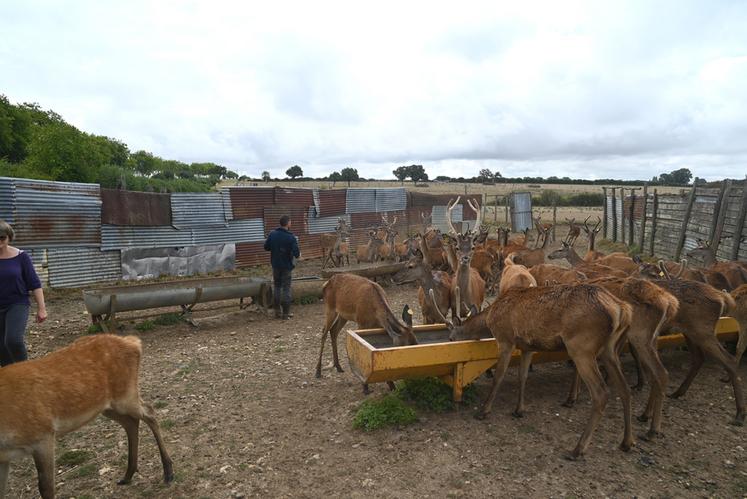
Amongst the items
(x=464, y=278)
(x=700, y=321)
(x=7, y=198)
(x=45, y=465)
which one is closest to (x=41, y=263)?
(x=7, y=198)

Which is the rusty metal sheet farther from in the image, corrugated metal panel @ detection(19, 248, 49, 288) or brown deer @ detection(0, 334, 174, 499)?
brown deer @ detection(0, 334, 174, 499)

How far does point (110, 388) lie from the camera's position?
4273 millimetres

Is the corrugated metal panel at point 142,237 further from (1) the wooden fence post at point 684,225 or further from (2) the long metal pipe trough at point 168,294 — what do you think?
(1) the wooden fence post at point 684,225

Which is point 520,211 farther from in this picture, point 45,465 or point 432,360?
point 45,465

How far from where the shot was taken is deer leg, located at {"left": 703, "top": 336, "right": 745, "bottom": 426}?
5.55m

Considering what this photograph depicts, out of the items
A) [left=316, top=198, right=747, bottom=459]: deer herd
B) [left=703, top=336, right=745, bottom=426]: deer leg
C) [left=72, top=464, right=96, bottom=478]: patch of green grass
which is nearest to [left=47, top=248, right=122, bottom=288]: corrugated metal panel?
[left=316, top=198, right=747, bottom=459]: deer herd

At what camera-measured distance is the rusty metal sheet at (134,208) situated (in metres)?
13.0

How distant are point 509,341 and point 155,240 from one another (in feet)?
37.8

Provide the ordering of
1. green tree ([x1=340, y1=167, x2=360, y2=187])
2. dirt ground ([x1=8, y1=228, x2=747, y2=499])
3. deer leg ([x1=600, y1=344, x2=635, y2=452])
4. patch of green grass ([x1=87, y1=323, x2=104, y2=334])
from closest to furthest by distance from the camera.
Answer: dirt ground ([x1=8, y1=228, x2=747, y2=499]), deer leg ([x1=600, y1=344, x2=635, y2=452]), patch of green grass ([x1=87, y1=323, x2=104, y2=334]), green tree ([x1=340, y1=167, x2=360, y2=187])

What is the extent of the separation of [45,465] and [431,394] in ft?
12.5

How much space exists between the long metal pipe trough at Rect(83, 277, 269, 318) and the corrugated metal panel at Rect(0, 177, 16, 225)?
3139 mm

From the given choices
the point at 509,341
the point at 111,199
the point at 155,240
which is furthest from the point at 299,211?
the point at 509,341

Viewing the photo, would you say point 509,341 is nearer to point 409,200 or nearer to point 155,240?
point 155,240

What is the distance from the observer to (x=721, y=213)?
12.3 metres
